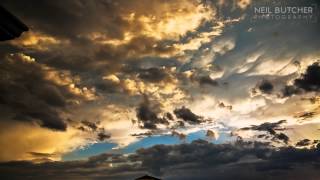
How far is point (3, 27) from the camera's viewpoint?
0.93 metres

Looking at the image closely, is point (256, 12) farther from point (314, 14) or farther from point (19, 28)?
point (19, 28)

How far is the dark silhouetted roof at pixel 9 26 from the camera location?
36.1 inches

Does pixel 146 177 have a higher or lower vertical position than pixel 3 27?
lower

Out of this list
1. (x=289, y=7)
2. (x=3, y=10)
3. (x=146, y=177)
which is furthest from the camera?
(x=289, y=7)

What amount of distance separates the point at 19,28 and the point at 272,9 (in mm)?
7745

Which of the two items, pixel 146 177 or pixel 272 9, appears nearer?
pixel 146 177

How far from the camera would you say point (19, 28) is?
0.96m

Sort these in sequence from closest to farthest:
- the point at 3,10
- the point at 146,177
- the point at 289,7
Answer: the point at 3,10, the point at 146,177, the point at 289,7

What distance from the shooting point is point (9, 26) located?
0.94 m

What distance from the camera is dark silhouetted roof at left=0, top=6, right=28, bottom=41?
916 mm

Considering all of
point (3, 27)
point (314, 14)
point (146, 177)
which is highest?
point (314, 14)

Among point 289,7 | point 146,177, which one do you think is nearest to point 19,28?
point 146,177

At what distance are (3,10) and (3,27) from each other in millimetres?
60

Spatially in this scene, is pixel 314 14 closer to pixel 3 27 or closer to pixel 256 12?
pixel 256 12
